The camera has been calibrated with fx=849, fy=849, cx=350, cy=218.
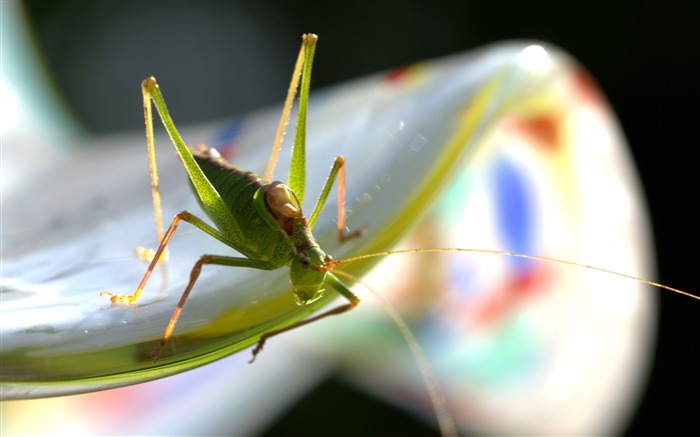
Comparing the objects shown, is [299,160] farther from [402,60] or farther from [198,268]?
[402,60]

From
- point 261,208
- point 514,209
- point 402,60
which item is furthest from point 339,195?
point 402,60

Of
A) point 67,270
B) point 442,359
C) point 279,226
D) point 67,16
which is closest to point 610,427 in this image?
point 442,359

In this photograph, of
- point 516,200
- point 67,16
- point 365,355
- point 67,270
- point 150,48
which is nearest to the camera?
point 67,270

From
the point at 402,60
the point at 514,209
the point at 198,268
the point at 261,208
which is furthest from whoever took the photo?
the point at 402,60

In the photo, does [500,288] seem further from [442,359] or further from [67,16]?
[67,16]

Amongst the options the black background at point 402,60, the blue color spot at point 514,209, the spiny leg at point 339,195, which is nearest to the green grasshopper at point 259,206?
the spiny leg at point 339,195

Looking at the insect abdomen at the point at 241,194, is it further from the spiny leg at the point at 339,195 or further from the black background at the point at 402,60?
the black background at the point at 402,60
